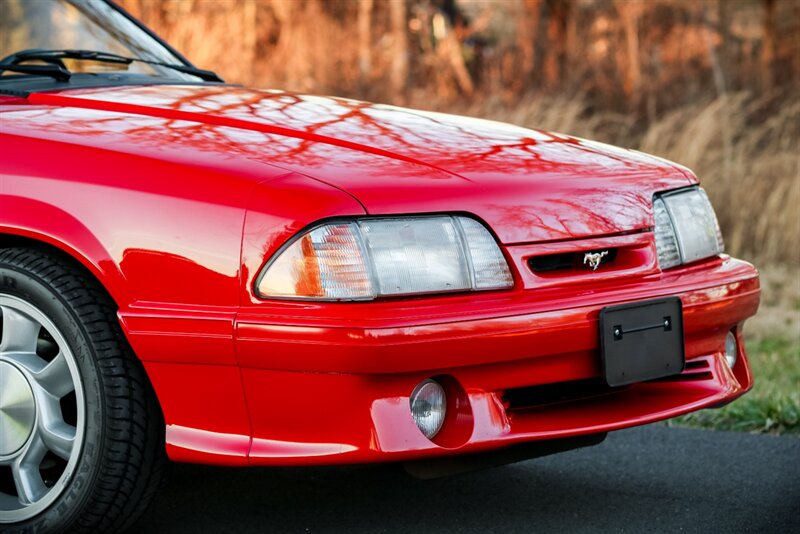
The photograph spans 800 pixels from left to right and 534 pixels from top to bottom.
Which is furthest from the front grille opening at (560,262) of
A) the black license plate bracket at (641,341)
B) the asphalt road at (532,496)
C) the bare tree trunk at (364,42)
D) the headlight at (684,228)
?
the bare tree trunk at (364,42)

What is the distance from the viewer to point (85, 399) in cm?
269

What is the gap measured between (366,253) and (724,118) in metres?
6.49

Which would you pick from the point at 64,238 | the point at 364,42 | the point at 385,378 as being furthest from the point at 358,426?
the point at 364,42

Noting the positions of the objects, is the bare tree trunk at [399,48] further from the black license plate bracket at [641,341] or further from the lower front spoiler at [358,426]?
the lower front spoiler at [358,426]

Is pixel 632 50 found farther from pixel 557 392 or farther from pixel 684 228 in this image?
pixel 557 392

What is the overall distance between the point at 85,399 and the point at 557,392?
3.69 feet

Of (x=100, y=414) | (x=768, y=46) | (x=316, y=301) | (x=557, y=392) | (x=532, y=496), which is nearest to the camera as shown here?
(x=316, y=301)

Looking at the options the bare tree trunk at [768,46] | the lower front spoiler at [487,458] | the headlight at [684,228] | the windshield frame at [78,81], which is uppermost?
the windshield frame at [78,81]

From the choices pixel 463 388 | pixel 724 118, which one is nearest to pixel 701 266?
pixel 463 388

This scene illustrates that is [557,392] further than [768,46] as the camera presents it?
No

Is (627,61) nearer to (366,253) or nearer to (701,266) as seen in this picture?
(701,266)

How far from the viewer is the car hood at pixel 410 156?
2.60 meters

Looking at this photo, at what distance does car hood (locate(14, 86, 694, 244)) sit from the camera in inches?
103

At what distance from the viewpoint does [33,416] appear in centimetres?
280
